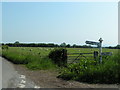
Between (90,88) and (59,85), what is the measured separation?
148 centimetres

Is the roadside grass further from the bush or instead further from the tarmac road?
the bush

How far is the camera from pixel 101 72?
10883mm

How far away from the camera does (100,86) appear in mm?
9867

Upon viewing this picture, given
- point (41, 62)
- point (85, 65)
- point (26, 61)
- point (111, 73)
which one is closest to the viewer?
point (111, 73)

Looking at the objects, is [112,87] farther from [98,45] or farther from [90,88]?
[98,45]

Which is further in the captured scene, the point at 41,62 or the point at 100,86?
the point at 41,62

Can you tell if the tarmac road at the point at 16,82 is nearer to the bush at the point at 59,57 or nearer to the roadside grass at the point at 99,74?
the roadside grass at the point at 99,74

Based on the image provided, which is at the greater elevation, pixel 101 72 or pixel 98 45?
pixel 98 45

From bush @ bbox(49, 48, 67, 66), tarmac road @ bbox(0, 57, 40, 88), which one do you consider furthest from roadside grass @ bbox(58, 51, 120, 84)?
bush @ bbox(49, 48, 67, 66)

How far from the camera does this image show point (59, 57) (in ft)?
63.8

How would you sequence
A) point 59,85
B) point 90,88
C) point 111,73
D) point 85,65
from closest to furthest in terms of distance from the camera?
point 90,88 → point 59,85 → point 111,73 → point 85,65

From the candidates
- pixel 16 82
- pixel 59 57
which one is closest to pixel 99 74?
pixel 16 82

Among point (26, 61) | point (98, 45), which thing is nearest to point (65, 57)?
point (26, 61)

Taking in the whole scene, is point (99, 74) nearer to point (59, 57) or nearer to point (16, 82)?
point (16, 82)
